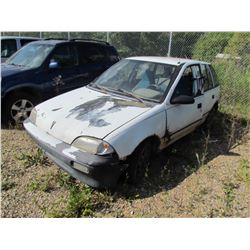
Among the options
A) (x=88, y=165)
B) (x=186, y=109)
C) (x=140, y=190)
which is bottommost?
(x=140, y=190)

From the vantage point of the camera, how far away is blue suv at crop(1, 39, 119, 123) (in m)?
5.73

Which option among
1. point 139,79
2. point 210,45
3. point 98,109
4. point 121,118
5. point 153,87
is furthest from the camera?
point 210,45

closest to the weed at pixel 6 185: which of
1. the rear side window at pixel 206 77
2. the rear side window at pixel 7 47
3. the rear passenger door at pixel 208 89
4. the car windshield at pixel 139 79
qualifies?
the car windshield at pixel 139 79

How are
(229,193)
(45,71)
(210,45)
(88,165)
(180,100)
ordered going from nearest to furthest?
(88,165)
(229,193)
(180,100)
(45,71)
(210,45)

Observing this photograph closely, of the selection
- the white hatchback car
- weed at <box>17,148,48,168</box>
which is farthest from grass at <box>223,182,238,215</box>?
weed at <box>17,148,48,168</box>

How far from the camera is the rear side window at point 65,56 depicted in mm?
6445

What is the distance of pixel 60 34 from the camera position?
14.3 m

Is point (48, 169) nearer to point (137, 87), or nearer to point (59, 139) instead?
point (59, 139)

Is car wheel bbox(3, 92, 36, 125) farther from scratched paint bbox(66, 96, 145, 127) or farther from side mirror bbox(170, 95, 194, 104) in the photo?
side mirror bbox(170, 95, 194, 104)

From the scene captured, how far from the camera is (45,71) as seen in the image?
6.13 m

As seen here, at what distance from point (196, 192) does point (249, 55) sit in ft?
20.1

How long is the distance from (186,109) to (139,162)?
145cm

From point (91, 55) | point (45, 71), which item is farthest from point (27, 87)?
point (91, 55)

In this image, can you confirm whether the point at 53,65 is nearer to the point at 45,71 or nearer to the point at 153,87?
the point at 45,71
